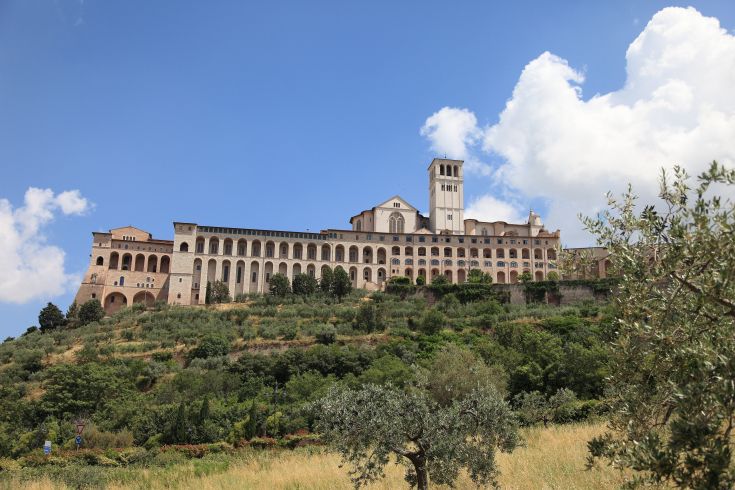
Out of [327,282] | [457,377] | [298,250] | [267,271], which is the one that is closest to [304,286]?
[327,282]

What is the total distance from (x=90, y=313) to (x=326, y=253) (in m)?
34.4

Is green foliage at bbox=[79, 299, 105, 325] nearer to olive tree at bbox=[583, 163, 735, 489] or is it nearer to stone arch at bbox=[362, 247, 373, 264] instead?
stone arch at bbox=[362, 247, 373, 264]

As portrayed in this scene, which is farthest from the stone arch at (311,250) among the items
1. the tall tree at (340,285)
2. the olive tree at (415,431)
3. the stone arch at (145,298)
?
the olive tree at (415,431)

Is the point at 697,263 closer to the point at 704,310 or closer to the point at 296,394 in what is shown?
the point at 704,310

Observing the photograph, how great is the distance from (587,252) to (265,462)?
1424 centimetres

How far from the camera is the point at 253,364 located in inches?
1831

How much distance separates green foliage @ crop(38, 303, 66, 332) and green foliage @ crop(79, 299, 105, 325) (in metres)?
2.34

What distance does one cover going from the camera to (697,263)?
247 inches

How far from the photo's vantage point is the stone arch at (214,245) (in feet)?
289

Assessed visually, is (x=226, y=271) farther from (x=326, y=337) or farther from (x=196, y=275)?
(x=326, y=337)

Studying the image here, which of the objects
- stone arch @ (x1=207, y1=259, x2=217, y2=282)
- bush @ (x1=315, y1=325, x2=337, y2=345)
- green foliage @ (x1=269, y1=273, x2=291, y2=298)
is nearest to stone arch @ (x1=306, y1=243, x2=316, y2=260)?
green foliage @ (x1=269, y1=273, x2=291, y2=298)

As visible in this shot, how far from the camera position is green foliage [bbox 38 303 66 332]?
236 feet

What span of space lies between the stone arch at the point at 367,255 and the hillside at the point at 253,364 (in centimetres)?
1793

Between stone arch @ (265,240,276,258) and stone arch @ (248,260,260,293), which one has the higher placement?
stone arch @ (265,240,276,258)
